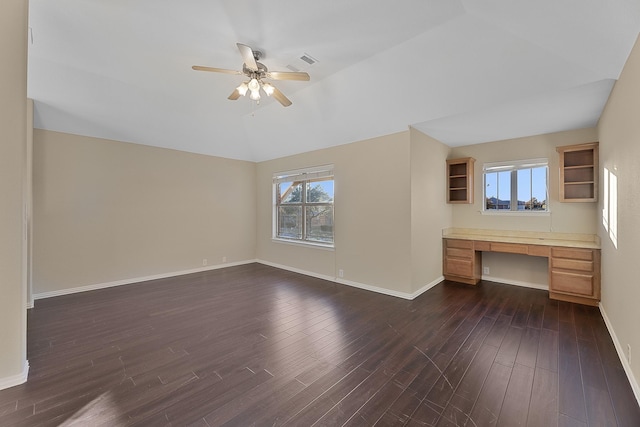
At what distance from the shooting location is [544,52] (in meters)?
2.37

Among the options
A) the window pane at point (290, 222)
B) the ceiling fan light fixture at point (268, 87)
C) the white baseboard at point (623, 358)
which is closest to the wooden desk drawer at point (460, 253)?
the white baseboard at point (623, 358)

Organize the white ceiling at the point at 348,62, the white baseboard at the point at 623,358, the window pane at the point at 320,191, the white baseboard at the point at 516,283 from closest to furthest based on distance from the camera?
the white baseboard at the point at 623,358 → the white ceiling at the point at 348,62 → the white baseboard at the point at 516,283 → the window pane at the point at 320,191

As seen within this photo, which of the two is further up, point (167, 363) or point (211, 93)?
point (211, 93)

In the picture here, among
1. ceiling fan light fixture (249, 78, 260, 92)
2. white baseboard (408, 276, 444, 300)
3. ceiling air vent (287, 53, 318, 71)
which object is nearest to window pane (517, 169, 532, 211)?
white baseboard (408, 276, 444, 300)

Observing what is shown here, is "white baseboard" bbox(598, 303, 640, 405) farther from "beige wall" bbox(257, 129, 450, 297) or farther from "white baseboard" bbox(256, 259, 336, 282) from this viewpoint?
"white baseboard" bbox(256, 259, 336, 282)

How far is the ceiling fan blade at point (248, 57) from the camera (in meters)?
Result: 2.30

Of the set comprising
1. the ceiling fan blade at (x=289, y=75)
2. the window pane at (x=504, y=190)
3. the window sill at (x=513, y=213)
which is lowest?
the window sill at (x=513, y=213)

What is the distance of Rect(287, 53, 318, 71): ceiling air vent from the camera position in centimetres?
299

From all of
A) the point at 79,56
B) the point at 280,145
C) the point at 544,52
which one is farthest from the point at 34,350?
the point at 544,52

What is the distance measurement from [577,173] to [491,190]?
114 cm

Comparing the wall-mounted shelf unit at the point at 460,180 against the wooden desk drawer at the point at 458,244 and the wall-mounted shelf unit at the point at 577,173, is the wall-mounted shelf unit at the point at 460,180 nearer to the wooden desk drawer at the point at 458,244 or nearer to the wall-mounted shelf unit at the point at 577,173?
the wooden desk drawer at the point at 458,244

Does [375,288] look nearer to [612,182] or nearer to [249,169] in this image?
[612,182]

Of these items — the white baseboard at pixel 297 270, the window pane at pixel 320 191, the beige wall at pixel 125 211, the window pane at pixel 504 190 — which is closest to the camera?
the beige wall at pixel 125 211

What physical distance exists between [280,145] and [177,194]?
230 cm
